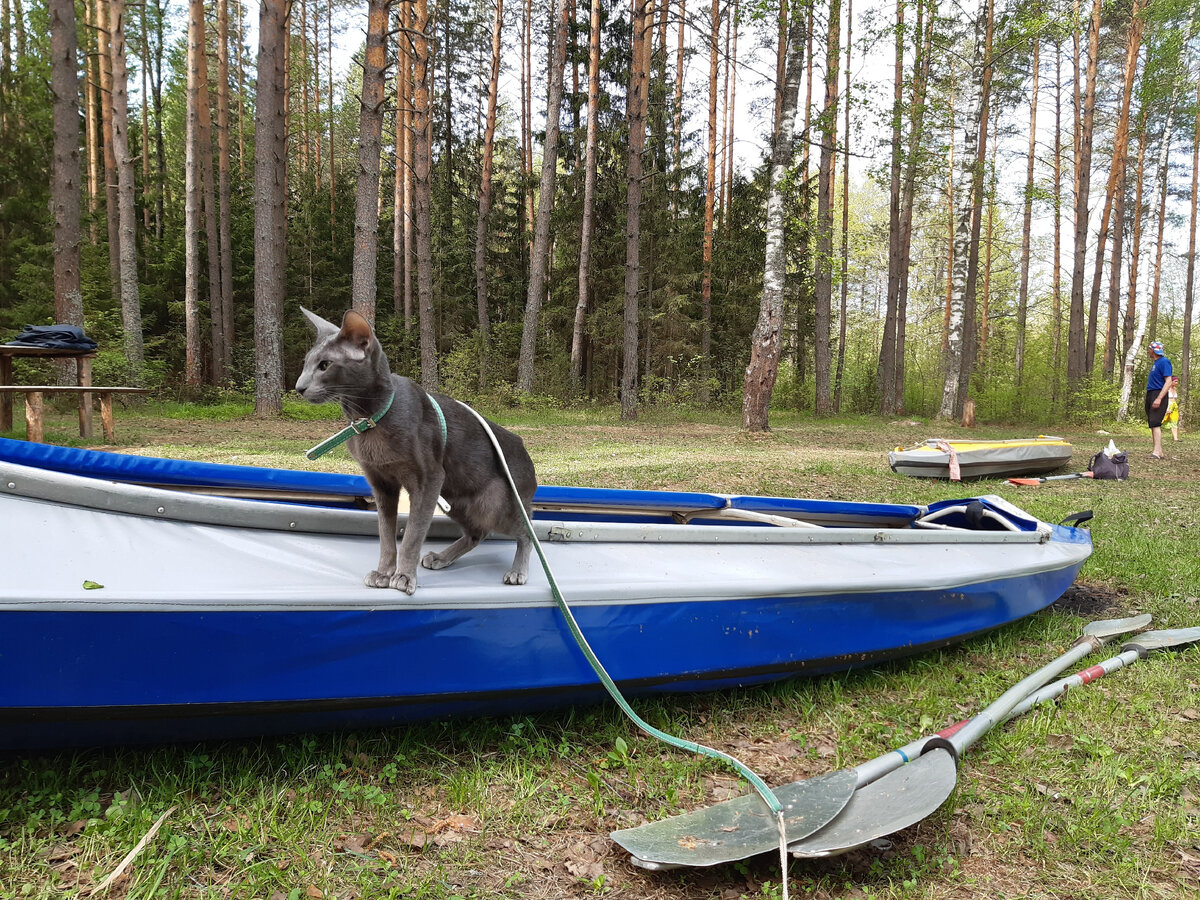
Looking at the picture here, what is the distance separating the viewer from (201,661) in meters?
1.79

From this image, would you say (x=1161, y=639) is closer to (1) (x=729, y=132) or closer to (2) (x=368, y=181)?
(2) (x=368, y=181)

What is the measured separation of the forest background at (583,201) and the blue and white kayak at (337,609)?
29.1ft

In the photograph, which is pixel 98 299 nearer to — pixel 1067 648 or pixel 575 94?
pixel 575 94

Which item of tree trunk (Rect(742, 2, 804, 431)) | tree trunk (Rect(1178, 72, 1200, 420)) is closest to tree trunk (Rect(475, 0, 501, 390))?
tree trunk (Rect(742, 2, 804, 431))

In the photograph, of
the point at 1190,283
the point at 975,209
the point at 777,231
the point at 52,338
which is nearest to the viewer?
the point at 52,338

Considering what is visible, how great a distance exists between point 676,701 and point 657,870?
976 mm

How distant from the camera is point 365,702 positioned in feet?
6.70

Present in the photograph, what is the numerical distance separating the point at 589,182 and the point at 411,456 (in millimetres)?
18221

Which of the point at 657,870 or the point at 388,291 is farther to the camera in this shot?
the point at 388,291

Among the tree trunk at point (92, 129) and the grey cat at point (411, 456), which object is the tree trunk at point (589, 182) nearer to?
the tree trunk at point (92, 129)

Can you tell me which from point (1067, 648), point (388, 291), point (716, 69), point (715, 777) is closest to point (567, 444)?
point (1067, 648)

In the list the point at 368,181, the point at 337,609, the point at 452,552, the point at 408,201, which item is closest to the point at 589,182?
the point at 408,201

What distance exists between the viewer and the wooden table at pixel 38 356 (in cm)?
739

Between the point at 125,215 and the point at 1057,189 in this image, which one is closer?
the point at 125,215
